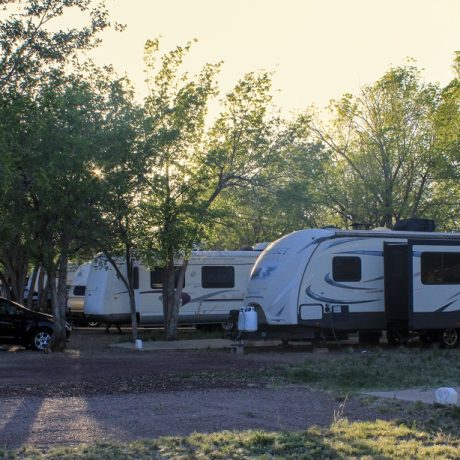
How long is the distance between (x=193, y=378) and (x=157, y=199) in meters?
9.18

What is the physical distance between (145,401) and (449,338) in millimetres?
12774

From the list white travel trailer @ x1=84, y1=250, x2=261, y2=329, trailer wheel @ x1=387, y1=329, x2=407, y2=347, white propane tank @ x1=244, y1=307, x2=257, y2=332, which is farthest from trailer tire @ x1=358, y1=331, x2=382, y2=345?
white travel trailer @ x1=84, y1=250, x2=261, y2=329

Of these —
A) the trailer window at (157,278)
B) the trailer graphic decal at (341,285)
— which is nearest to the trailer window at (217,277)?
the trailer window at (157,278)

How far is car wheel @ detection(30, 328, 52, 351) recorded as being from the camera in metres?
21.8

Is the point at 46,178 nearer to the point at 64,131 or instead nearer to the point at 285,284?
the point at 64,131

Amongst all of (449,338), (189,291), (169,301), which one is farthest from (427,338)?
(189,291)

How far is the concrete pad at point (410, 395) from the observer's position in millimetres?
11641

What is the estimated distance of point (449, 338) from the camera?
A: 22.5 meters

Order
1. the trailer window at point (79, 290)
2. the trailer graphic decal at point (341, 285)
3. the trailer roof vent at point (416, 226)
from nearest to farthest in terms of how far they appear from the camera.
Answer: the trailer graphic decal at point (341, 285) → the trailer roof vent at point (416, 226) → the trailer window at point (79, 290)

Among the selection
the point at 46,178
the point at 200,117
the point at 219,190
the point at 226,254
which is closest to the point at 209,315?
the point at 226,254

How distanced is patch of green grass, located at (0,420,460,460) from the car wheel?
44.8 feet

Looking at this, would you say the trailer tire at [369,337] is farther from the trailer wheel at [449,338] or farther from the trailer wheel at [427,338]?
the trailer wheel at [449,338]

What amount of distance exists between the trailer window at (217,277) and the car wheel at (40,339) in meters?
7.51

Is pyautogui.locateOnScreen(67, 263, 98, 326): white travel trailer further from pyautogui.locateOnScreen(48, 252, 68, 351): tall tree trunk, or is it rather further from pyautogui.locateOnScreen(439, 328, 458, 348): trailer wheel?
pyautogui.locateOnScreen(439, 328, 458, 348): trailer wheel
